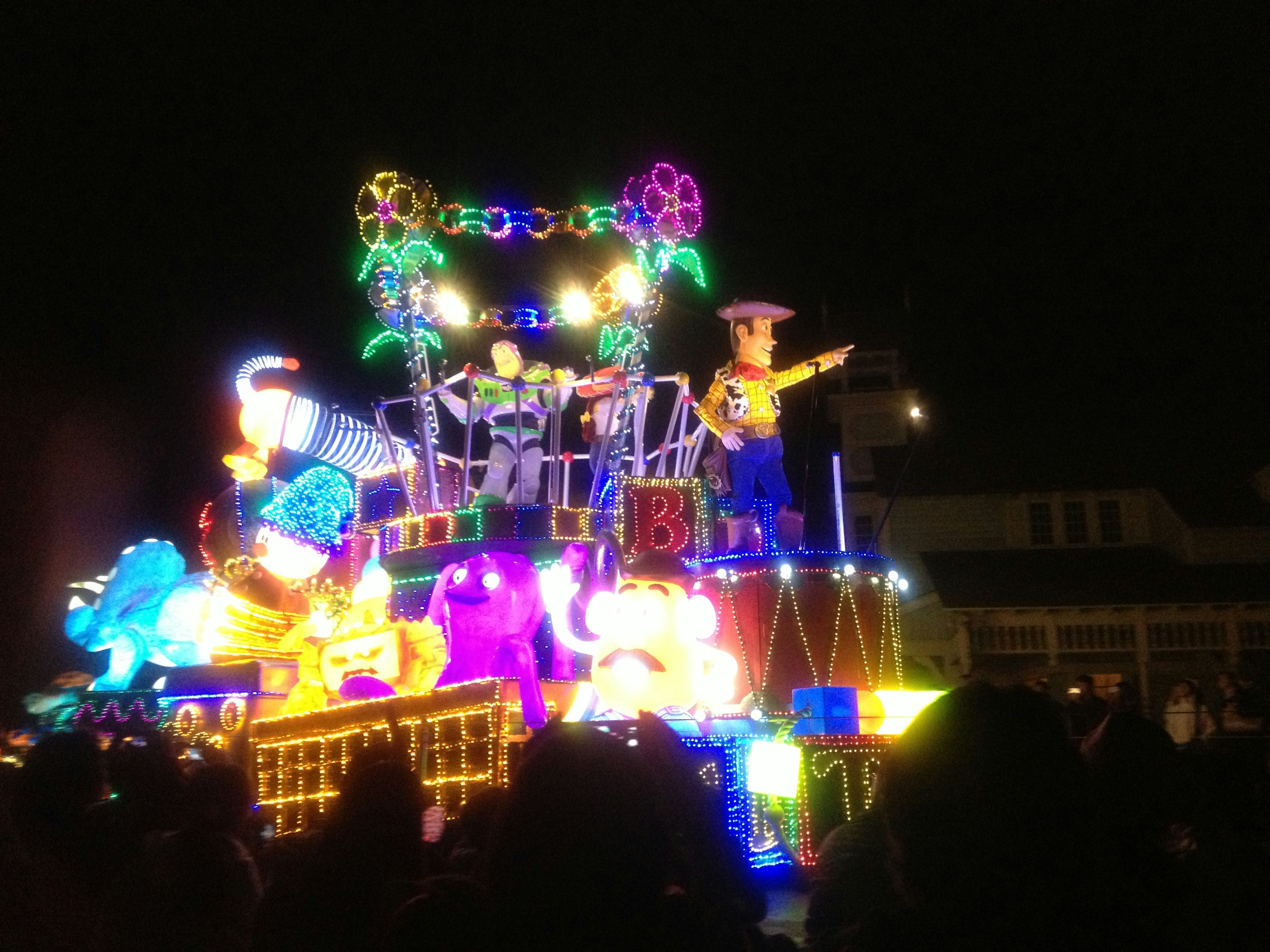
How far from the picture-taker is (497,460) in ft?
43.3

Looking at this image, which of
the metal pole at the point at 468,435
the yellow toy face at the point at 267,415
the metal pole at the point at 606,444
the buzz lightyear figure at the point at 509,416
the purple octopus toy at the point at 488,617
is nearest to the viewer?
the purple octopus toy at the point at 488,617

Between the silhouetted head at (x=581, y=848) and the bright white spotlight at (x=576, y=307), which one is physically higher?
the bright white spotlight at (x=576, y=307)

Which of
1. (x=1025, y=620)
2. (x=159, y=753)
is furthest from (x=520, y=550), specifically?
(x=1025, y=620)

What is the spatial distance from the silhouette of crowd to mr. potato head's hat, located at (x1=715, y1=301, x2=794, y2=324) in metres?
9.10

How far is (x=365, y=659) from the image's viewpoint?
11570 millimetres

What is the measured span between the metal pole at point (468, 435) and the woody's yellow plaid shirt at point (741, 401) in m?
2.81

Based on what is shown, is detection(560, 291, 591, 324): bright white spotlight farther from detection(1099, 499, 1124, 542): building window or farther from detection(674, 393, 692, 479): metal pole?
detection(1099, 499, 1124, 542): building window

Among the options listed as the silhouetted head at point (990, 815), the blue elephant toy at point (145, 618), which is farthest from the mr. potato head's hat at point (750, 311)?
the silhouetted head at point (990, 815)

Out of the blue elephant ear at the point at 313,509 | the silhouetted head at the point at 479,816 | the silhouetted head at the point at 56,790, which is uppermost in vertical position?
the blue elephant ear at the point at 313,509

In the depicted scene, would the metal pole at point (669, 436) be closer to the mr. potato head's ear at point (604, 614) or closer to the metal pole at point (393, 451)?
the mr. potato head's ear at point (604, 614)

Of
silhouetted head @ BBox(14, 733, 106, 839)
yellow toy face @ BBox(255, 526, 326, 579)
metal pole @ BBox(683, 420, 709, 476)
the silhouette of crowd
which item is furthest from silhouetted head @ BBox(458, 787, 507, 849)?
yellow toy face @ BBox(255, 526, 326, 579)

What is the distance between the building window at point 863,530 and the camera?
2762cm

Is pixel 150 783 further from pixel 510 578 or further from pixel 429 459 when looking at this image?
pixel 429 459

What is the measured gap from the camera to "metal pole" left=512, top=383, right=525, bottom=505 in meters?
12.2
